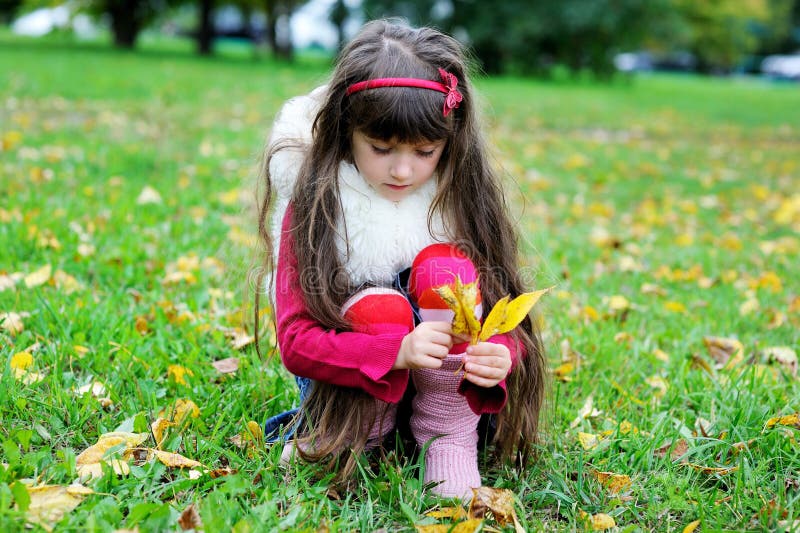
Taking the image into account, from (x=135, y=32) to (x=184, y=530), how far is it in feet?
69.1

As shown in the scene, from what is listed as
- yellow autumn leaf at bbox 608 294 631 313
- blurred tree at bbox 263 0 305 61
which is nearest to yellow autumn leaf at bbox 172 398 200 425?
yellow autumn leaf at bbox 608 294 631 313

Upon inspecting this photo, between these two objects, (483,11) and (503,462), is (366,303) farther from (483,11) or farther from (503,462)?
(483,11)

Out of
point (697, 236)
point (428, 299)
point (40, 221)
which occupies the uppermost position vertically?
point (428, 299)

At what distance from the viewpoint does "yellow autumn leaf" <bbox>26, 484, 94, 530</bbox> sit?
1.39 metres

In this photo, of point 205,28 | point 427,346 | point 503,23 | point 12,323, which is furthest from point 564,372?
point 205,28

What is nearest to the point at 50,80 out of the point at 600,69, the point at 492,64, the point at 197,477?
the point at 197,477

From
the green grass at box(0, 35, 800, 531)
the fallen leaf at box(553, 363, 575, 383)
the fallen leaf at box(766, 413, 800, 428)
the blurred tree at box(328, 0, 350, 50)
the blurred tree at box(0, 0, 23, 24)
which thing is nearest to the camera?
the green grass at box(0, 35, 800, 531)

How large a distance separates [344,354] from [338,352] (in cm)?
1

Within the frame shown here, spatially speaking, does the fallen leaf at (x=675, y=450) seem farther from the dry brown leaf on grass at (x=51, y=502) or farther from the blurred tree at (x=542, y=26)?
the blurred tree at (x=542, y=26)

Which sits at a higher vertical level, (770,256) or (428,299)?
(428,299)

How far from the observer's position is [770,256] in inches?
151

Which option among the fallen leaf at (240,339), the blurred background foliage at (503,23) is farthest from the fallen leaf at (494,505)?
the blurred background foliage at (503,23)

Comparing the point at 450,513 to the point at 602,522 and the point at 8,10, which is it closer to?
the point at 602,522

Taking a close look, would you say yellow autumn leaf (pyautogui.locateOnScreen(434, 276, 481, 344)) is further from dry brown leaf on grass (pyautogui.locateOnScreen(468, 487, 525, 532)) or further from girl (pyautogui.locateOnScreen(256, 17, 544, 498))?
dry brown leaf on grass (pyautogui.locateOnScreen(468, 487, 525, 532))
